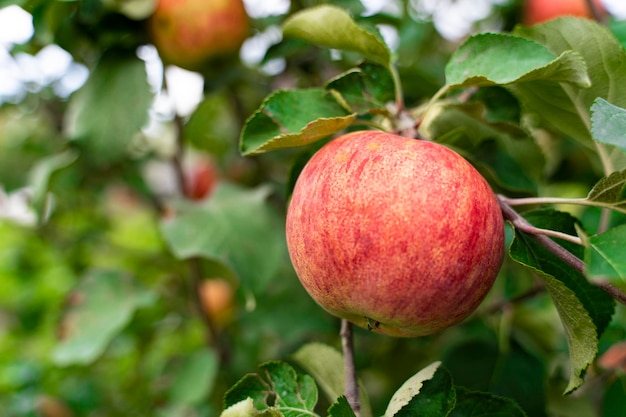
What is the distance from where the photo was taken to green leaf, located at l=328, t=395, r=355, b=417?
24.4 inches

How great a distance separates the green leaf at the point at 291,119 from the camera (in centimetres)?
73

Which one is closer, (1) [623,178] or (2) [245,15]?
(1) [623,178]

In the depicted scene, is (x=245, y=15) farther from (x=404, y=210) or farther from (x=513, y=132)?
(x=404, y=210)

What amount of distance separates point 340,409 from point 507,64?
0.43m

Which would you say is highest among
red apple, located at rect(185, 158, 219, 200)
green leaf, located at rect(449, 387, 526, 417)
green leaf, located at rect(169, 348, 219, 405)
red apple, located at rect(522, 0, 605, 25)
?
red apple, located at rect(522, 0, 605, 25)

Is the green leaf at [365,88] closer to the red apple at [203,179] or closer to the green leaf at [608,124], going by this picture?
the green leaf at [608,124]

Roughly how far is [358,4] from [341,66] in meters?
0.21

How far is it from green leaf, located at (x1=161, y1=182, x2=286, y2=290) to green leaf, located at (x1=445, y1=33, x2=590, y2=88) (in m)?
0.52

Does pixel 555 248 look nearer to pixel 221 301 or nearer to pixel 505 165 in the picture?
pixel 505 165

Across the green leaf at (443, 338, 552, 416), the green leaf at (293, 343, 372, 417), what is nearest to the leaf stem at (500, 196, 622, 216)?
the green leaf at (293, 343, 372, 417)

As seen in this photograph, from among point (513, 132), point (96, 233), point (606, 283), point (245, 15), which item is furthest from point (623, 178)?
point (96, 233)

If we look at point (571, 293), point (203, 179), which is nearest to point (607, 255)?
point (571, 293)

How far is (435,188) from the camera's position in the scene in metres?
0.62

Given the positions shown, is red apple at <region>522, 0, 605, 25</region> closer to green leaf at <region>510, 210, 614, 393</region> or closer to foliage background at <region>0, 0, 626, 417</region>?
foliage background at <region>0, 0, 626, 417</region>
